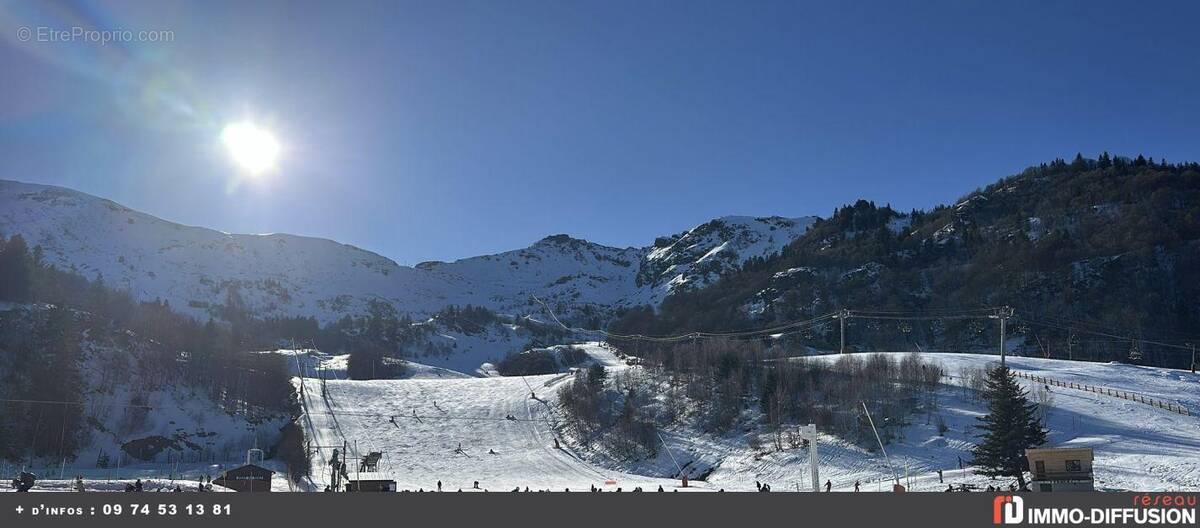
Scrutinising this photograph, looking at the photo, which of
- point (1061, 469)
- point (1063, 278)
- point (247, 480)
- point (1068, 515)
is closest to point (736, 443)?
point (1061, 469)

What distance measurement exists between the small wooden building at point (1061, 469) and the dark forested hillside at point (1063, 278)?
94.8m

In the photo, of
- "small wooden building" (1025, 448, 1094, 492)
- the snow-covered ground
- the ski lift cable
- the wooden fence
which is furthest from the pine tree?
the ski lift cable

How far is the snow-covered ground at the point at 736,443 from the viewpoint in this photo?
56.0 meters

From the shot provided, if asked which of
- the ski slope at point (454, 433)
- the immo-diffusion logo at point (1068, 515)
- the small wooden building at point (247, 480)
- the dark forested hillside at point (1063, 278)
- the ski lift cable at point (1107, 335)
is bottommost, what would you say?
the ski slope at point (454, 433)

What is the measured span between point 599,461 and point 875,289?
12280 centimetres

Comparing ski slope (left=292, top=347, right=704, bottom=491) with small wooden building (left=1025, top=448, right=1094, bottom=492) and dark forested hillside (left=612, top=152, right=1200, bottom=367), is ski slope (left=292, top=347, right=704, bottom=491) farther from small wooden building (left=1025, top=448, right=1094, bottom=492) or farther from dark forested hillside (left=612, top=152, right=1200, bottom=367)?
dark forested hillside (left=612, top=152, right=1200, bottom=367)

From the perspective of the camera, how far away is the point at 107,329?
108875 millimetres

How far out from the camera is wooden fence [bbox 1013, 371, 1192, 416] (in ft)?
222

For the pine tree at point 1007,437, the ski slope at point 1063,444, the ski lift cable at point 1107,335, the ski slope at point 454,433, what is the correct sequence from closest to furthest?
1. the pine tree at point 1007,437
2. the ski slope at point 1063,444
3. the ski slope at point 454,433
4. the ski lift cable at point 1107,335

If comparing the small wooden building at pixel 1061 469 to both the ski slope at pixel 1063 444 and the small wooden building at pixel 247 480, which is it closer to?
the ski slope at pixel 1063 444

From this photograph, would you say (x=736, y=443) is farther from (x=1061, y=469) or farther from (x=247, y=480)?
(x=247, y=480)

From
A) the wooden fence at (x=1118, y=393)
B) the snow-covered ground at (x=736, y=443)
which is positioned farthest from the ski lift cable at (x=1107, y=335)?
the wooden fence at (x=1118, y=393)

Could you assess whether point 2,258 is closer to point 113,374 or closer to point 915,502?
point 113,374

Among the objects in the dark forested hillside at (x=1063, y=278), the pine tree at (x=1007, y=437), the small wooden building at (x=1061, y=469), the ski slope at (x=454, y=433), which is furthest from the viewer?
the dark forested hillside at (x=1063, y=278)
